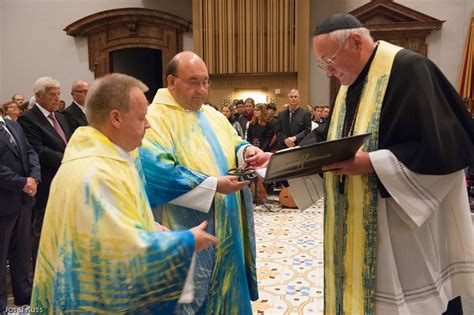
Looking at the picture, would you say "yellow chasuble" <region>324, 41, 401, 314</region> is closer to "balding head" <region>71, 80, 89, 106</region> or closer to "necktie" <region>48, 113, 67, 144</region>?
"necktie" <region>48, 113, 67, 144</region>

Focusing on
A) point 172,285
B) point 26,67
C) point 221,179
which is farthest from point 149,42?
A: point 172,285

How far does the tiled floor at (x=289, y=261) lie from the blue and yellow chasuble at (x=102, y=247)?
219cm

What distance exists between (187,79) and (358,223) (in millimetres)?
1152

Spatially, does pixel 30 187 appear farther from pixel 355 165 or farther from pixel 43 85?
pixel 355 165

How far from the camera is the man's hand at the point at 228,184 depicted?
2.32 meters

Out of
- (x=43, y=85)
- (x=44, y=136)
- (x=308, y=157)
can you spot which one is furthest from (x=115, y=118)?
(x=43, y=85)

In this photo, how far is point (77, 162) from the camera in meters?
1.51

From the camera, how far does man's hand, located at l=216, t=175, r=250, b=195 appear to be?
2.32 metres

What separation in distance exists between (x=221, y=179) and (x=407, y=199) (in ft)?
2.97

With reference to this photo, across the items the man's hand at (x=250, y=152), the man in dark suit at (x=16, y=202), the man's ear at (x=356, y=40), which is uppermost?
the man's ear at (x=356, y=40)

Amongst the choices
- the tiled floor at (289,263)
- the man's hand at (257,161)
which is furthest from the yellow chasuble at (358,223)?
the tiled floor at (289,263)

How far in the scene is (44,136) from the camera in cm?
417

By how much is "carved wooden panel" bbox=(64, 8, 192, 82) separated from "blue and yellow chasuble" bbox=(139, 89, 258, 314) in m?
9.37

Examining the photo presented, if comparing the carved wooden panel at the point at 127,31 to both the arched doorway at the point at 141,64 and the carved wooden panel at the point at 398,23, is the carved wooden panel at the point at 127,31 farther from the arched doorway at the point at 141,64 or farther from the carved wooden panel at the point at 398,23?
the carved wooden panel at the point at 398,23
